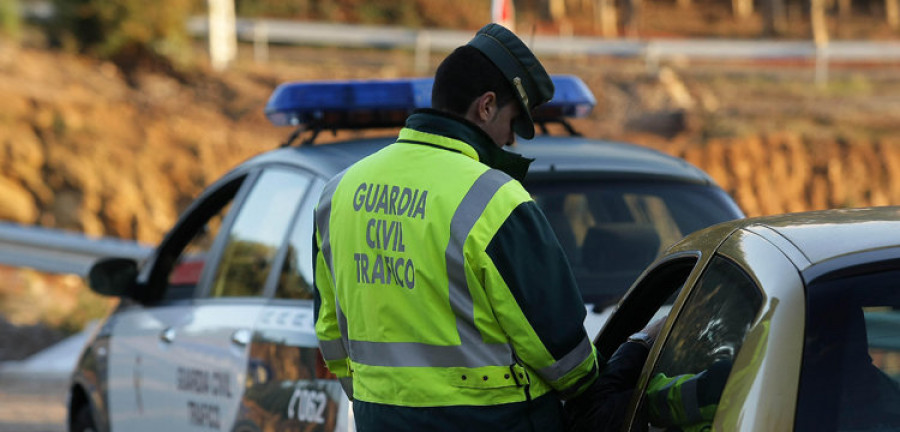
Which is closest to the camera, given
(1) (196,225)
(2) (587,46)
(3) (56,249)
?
(1) (196,225)

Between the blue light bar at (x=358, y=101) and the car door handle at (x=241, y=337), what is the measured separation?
866 mm

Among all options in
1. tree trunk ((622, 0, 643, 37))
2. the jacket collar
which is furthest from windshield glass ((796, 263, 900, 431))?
tree trunk ((622, 0, 643, 37))

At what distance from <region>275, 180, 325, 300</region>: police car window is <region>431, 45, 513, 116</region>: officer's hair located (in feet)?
4.64

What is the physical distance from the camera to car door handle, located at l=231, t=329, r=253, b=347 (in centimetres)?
483

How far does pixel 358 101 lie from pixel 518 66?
2092 millimetres

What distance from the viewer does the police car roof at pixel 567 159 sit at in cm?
477

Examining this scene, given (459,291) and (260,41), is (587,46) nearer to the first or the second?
(260,41)

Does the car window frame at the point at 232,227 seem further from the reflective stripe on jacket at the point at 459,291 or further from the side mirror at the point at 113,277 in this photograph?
the reflective stripe on jacket at the point at 459,291

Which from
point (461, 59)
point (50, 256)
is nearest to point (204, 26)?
point (50, 256)

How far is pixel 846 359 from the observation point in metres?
2.51

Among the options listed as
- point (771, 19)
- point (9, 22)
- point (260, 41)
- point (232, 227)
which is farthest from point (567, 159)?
point (771, 19)

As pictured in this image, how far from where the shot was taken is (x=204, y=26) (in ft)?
88.3

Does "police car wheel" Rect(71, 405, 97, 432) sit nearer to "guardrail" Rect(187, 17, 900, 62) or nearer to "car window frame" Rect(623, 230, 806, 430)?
"car window frame" Rect(623, 230, 806, 430)

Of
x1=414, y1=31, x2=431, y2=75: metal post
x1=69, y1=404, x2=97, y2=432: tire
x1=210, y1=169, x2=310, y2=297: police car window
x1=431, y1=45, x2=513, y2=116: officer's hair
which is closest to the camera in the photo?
x1=431, y1=45, x2=513, y2=116: officer's hair
